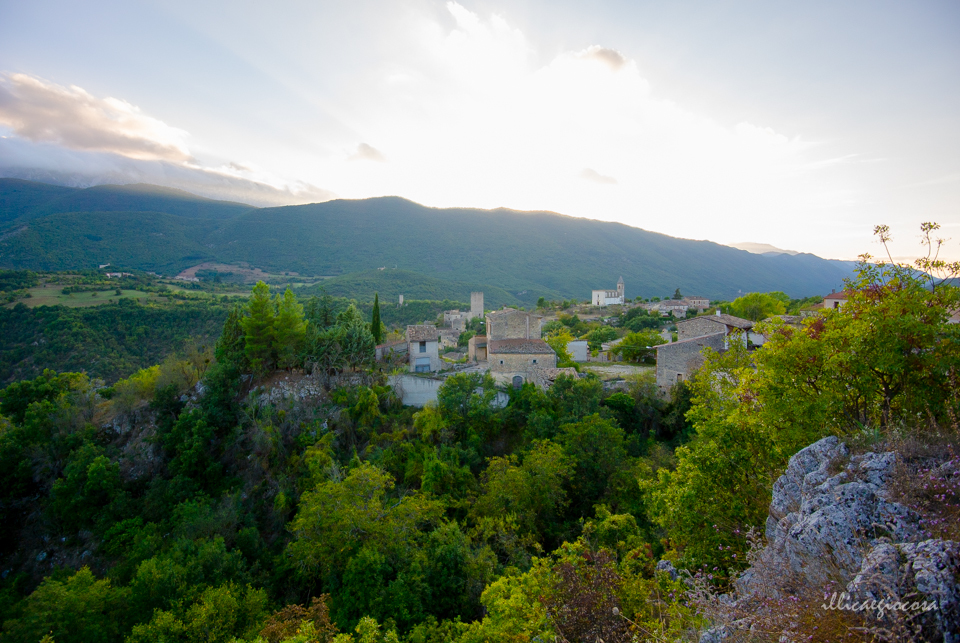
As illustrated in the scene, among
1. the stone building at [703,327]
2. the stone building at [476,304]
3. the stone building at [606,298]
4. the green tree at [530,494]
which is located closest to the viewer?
the green tree at [530,494]

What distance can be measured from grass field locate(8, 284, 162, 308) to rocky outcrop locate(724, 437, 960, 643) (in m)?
73.5

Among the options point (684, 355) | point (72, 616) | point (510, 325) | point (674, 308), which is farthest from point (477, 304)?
point (72, 616)

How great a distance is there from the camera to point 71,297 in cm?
5731

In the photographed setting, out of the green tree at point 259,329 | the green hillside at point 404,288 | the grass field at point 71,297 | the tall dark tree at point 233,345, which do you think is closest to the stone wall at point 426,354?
the green tree at point 259,329

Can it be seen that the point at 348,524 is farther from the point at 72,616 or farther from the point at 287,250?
the point at 287,250

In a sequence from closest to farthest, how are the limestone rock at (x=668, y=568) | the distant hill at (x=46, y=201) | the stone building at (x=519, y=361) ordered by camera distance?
the limestone rock at (x=668, y=568) < the stone building at (x=519, y=361) < the distant hill at (x=46, y=201)

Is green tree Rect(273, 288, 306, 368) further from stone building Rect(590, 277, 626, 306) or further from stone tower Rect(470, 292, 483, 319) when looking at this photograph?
stone building Rect(590, 277, 626, 306)

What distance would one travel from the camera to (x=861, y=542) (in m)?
5.09

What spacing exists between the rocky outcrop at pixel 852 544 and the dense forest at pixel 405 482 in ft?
1.33

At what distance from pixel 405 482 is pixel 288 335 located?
1218cm

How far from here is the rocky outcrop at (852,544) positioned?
3971 millimetres

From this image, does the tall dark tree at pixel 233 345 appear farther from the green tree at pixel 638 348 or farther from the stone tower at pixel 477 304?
the stone tower at pixel 477 304

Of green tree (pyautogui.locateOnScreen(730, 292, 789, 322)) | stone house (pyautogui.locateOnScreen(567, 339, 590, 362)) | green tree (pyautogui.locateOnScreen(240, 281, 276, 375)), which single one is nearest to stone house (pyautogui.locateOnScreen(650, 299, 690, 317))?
green tree (pyautogui.locateOnScreen(730, 292, 789, 322))

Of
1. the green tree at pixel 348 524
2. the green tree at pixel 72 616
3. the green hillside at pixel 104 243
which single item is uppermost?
the green hillside at pixel 104 243
